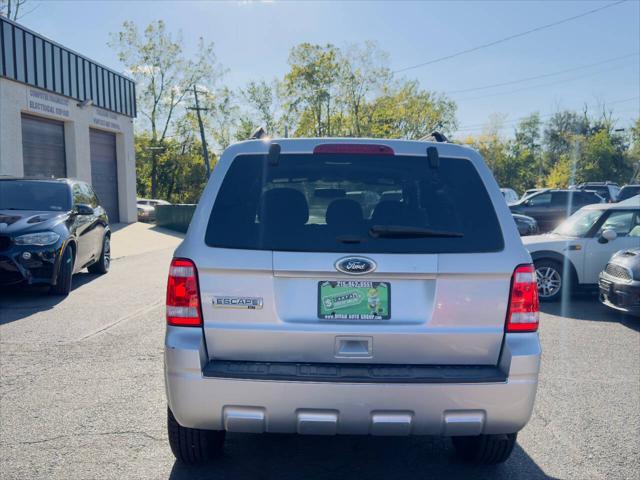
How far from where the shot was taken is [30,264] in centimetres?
881

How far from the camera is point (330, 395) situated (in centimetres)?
307

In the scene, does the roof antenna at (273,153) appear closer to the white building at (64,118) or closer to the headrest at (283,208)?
the headrest at (283,208)

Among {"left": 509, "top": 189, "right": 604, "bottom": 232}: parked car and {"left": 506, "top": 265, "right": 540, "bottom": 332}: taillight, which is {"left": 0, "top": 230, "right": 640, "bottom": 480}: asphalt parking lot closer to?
{"left": 506, "top": 265, "right": 540, "bottom": 332}: taillight

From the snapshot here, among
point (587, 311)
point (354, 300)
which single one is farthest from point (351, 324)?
point (587, 311)

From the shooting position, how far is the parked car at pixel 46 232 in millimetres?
8750

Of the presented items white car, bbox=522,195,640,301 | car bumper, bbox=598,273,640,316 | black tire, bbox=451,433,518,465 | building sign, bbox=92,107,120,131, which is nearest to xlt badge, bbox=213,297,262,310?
black tire, bbox=451,433,518,465

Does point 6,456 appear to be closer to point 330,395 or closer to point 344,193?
point 330,395

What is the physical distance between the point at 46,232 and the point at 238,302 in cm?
690

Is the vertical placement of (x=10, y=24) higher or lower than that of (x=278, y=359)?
higher

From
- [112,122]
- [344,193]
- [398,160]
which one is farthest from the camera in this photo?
[112,122]

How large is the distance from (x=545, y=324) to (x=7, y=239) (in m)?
7.41

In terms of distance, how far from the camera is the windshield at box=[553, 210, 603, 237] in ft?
31.8

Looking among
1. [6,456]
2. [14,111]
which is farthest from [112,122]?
[6,456]

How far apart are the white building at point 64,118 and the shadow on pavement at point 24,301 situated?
10.8m
